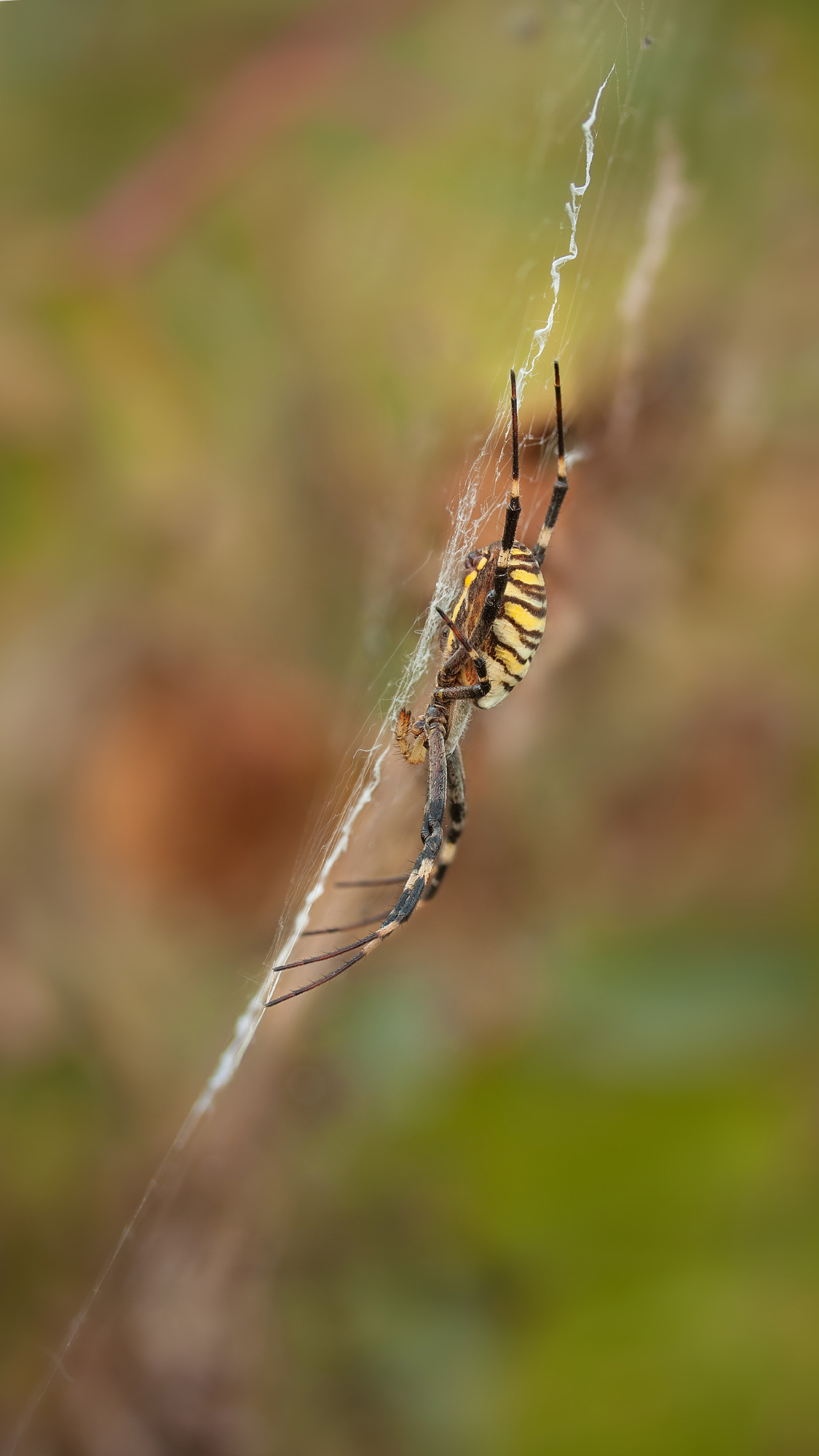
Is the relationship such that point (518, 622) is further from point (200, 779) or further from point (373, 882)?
point (200, 779)

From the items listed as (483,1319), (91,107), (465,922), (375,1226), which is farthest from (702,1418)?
(91,107)

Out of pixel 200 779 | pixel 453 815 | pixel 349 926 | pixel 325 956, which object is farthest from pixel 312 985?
pixel 200 779

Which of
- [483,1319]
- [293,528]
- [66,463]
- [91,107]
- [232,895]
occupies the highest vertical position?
[91,107]

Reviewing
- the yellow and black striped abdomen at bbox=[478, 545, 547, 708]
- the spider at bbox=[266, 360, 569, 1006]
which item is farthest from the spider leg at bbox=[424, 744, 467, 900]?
the yellow and black striped abdomen at bbox=[478, 545, 547, 708]

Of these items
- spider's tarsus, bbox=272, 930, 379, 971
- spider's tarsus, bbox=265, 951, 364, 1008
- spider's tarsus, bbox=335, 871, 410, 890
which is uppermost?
spider's tarsus, bbox=335, 871, 410, 890

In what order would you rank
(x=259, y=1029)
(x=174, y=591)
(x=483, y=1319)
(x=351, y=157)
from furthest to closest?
(x=174, y=591), (x=351, y=157), (x=483, y=1319), (x=259, y=1029)

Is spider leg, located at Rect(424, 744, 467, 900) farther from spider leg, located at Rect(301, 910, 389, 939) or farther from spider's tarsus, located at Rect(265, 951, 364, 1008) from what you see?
spider's tarsus, located at Rect(265, 951, 364, 1008)

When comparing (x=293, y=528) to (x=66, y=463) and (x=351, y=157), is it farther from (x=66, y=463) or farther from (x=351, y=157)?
(x=351, y=157)
